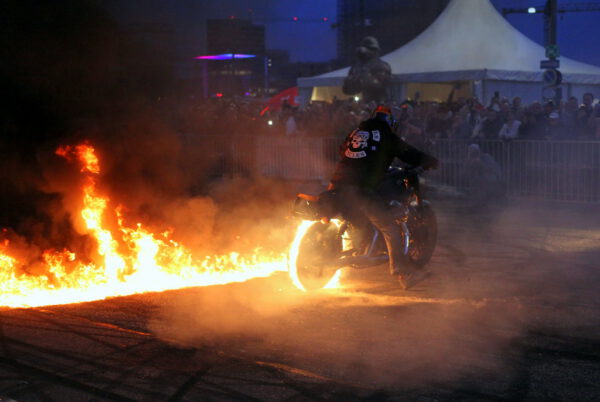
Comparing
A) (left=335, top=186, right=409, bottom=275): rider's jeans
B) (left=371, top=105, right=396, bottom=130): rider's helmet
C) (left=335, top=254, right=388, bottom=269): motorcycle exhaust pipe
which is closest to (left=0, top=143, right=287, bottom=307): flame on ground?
(left=335, top=254, right=388, bottom=269): motorcycle exhaust pipe

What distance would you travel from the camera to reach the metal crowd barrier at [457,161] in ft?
44.6

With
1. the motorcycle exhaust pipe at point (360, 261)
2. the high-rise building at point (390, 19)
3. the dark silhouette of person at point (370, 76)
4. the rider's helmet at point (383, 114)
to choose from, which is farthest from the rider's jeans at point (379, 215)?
the high-rise building at point (390, 19)

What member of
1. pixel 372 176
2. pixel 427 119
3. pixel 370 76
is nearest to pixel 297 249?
pixel 372 176

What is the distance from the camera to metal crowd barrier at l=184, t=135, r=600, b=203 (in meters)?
13.6

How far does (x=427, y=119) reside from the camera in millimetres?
17234

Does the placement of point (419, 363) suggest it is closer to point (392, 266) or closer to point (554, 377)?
point (554, 377)

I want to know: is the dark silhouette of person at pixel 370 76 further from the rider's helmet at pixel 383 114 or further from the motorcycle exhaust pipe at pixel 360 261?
the motorcycle exhaust pipe at pixel 360 261

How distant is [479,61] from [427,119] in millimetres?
6560

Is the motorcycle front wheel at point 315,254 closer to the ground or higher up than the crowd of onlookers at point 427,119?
closer to the ground

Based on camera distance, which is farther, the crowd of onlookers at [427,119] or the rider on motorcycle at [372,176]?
the crowd of onlookers at [427,119]

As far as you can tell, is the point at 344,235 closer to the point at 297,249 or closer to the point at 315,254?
the point at 315,254

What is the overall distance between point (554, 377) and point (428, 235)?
135 inches

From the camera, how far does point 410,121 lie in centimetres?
1650

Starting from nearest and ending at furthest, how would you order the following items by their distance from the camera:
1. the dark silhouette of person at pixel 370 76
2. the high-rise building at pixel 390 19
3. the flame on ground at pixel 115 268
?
the flame on ground at pixel 115 268 < the dark silhouette of person at pixel 370 76 < the high-rise building at pixel 390 19
